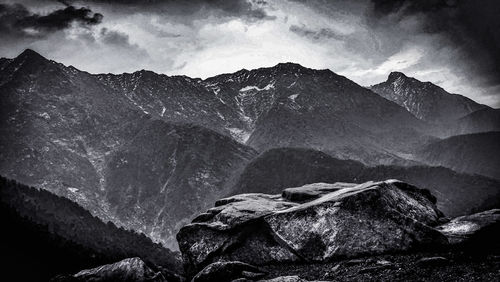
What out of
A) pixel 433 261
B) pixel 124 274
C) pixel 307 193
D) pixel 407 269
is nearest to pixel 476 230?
pixel 433 261

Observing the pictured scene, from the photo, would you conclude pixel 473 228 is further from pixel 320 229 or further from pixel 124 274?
pixel 124 274

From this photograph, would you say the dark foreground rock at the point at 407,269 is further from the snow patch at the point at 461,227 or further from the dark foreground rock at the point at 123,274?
the dark foreground rock at the point at 123,274

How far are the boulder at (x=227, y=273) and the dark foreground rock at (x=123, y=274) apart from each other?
5444 millimetres

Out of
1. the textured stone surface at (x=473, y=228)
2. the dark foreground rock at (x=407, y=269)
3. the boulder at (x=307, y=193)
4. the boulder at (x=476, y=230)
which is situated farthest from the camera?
the boulder at (x=307, y=193)

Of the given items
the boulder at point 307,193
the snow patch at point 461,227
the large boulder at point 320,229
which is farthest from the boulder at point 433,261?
the boulder at point 307,193

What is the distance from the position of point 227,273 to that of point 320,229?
297 inches

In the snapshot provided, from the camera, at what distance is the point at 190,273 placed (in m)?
34.2

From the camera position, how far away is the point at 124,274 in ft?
104

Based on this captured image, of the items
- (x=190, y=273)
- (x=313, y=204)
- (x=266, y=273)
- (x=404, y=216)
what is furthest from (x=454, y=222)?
(x=190, y=273)

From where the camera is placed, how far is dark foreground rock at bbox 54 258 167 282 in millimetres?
31375

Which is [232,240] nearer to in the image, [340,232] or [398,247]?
[340,232]

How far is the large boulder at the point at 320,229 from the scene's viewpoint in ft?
92.1

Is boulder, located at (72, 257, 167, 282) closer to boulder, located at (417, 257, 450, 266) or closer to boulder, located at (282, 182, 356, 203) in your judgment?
boulder, located at (282, 182, 356, 203)

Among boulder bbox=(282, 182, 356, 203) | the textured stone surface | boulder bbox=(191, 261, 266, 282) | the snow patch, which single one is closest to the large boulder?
the textured stone surface
